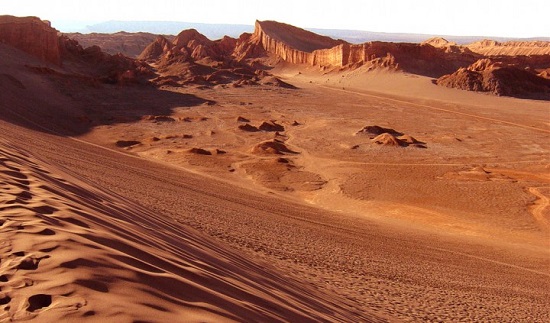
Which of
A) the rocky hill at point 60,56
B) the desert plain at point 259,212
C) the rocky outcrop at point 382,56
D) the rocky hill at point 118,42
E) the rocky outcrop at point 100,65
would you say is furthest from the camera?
the rocky hill at point 118,42

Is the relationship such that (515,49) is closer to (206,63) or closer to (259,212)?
(206,63)

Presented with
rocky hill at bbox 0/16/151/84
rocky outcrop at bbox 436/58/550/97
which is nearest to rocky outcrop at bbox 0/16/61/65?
rocky hill at bbox 0/16/151/84

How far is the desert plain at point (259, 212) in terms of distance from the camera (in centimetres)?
365

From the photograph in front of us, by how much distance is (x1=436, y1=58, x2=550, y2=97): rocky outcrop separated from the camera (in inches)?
2034

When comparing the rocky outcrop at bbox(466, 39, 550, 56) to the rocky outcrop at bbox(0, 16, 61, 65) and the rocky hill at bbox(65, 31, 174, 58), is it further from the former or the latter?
the rocky outcrop at bbox(0, 16, 61, 65)

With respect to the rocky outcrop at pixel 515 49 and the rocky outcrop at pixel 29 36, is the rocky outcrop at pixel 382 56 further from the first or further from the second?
the rocky outcrop at pixel 29 36

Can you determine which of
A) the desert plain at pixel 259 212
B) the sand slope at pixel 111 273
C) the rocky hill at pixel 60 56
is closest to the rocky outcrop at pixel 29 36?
the rocky hill at pixel 60 56

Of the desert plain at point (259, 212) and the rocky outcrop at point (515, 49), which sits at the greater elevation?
the rocky outcrop at point (515, 49)

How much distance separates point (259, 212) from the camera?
1169cm

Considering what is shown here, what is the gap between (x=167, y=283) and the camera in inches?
144

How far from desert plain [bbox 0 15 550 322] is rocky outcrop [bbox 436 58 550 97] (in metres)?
13.7

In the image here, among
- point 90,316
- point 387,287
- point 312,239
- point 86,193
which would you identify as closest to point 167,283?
point 90,316

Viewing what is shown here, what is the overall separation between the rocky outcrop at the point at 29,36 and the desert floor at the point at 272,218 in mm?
9850

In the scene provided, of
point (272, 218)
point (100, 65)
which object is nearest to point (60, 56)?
point (100, 65)
